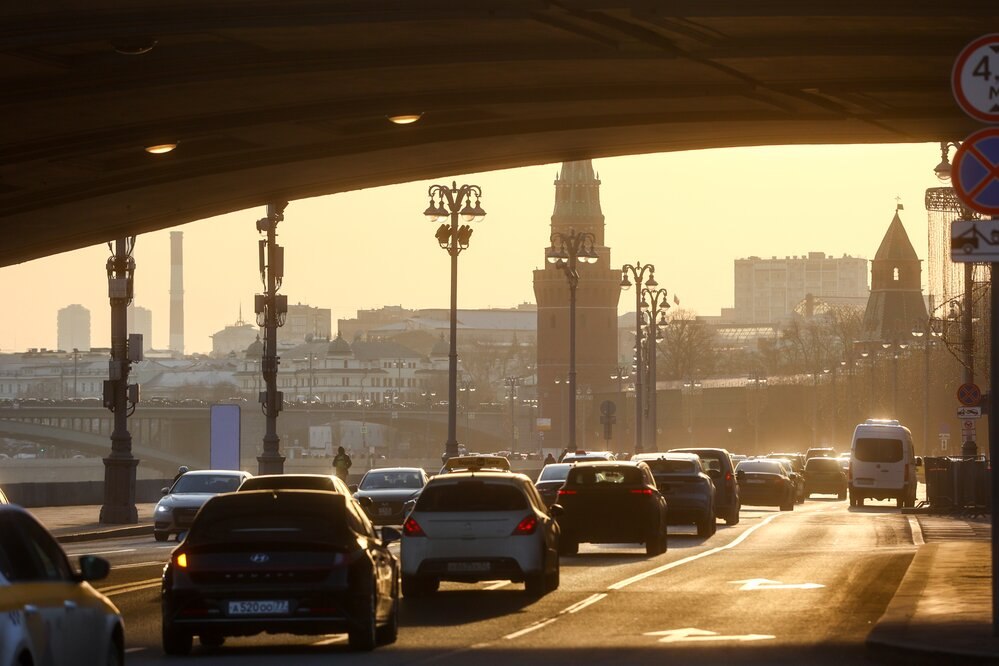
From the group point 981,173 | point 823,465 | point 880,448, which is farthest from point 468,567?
point 823,465

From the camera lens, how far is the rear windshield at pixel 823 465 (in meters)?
71.6

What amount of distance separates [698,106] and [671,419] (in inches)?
6221

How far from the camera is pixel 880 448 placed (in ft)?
187

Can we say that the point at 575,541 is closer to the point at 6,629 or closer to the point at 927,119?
the point at 927,119

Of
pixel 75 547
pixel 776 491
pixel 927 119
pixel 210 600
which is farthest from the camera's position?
pixel 776 491

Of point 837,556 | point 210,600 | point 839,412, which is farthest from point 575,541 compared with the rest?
point 839,412

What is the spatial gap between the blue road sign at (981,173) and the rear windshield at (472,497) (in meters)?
9.29

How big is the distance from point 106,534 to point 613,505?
13.4 meters

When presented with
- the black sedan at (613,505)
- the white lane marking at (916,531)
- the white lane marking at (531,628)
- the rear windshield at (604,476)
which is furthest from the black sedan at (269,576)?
the white lane marking at (916,531)

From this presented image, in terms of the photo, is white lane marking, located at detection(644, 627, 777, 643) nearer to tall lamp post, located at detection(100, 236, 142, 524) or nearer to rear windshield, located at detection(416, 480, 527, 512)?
rear windshield, located at detection(416, 480, 527, 512)

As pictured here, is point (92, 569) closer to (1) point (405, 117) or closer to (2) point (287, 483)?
(1) point (405, 117)

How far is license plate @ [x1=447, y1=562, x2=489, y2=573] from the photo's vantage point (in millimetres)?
22078

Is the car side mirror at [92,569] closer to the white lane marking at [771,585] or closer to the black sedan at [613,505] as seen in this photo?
the white lane marking at [771,585]

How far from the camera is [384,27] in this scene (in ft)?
60.2
